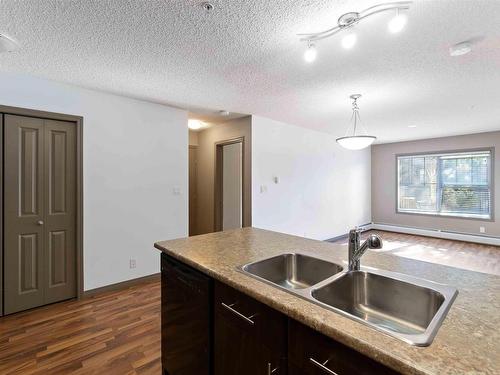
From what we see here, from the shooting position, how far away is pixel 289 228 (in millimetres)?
4785

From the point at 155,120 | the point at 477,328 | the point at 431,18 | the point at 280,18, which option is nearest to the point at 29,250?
the point at 155,120

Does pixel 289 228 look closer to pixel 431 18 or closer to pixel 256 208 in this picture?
pixel 256 208

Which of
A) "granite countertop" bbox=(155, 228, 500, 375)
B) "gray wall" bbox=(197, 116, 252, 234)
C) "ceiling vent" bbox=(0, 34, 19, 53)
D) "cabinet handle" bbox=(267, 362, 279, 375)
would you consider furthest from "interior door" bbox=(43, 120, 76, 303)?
"cabinet handle" bbox=(267, 362, 279, 375)

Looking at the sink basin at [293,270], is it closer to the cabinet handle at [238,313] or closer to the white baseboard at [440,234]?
the cabinet handle at [238,313]

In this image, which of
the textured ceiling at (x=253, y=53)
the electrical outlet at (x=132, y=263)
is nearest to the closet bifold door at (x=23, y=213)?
the textured ceiling at (x=253, y=53)

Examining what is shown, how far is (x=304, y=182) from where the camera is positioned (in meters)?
A: 5.12

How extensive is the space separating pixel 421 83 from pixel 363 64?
0.96 m

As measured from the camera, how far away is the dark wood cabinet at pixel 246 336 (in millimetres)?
988

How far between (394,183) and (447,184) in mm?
1156

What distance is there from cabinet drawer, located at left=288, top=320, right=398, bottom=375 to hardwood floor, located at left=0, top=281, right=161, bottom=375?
1.42 metres

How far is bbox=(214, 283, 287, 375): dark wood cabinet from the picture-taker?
0.99m

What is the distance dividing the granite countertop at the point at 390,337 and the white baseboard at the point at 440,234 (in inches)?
233

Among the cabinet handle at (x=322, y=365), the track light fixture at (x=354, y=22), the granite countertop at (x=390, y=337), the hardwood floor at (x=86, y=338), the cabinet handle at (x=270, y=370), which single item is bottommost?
the hardwood floor at (x=86, y=338)

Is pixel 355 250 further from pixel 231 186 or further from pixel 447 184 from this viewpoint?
pixel 447 184
